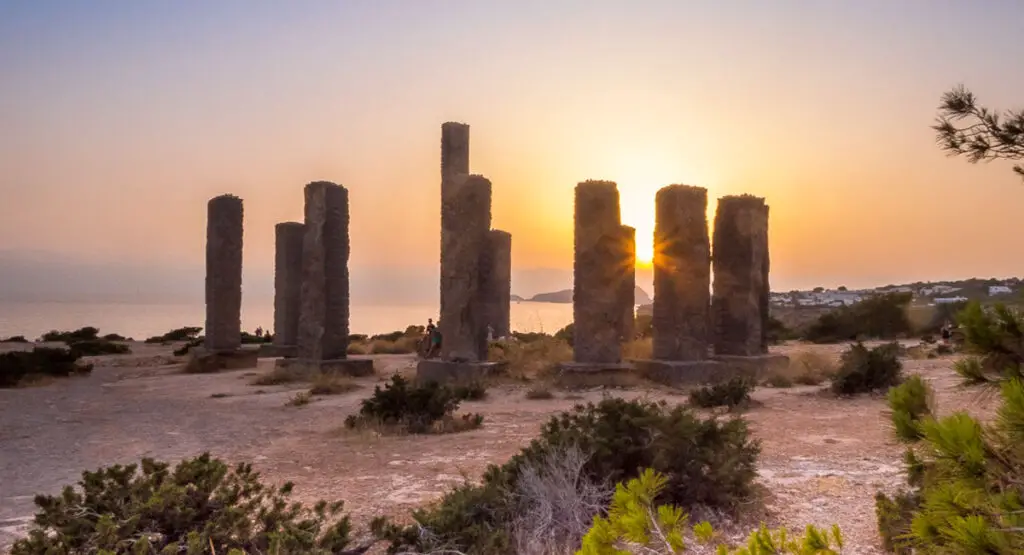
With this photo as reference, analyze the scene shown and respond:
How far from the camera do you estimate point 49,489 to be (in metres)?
6.40

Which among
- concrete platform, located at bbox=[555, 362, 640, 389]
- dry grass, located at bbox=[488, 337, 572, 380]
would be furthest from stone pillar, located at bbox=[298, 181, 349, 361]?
Result: concrete platform, located at bbox=[555, 362, 640, 389]

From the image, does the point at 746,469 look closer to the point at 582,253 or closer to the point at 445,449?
the point at 445,449

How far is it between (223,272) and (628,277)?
10.4 metres

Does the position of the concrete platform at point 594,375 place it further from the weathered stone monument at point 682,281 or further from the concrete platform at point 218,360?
the concrete platform at point 218,360

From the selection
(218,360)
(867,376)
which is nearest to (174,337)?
(218,360)

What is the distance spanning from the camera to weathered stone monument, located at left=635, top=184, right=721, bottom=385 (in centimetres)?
1480

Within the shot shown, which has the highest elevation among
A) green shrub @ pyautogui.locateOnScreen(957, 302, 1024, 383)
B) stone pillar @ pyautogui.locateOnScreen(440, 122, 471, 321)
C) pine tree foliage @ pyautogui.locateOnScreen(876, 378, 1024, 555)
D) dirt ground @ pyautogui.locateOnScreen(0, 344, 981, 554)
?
stone pillar @ pyautogui.locateOnScreen(440, 122, 471, 321)

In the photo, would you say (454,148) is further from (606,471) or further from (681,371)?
(606,471)

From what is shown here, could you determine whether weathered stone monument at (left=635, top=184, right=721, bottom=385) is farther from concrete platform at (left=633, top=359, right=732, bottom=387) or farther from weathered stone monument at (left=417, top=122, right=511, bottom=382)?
weathered stone monument at (left=417, top=122, right=511, bottom=382)

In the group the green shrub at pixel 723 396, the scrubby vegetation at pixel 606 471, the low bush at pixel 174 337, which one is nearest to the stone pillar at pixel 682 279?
the green shrub at pixel 723 396

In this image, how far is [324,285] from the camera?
16.7m

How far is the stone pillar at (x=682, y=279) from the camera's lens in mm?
14828

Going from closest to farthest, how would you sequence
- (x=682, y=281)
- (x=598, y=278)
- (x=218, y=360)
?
(x=598, y=278)
(x=682, y=281)
(x=218, y=360)

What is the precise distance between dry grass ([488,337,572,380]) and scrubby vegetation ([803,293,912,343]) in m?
13.4
